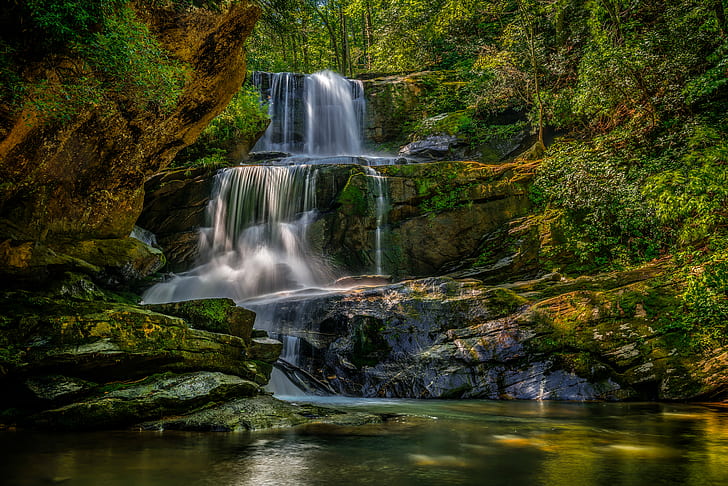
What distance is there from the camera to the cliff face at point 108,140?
22.7ft

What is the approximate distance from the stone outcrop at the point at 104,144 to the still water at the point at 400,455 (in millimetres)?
4040

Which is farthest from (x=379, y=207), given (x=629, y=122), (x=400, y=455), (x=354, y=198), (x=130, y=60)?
(x=400, y=455)

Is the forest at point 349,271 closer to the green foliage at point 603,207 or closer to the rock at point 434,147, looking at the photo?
the green foliage at point 603,207

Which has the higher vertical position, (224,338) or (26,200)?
(26,200)

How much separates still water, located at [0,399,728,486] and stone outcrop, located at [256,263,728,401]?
2114 mm

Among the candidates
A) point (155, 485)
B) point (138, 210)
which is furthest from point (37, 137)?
point (155, 485)

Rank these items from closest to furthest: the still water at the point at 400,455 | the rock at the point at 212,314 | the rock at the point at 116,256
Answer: the still water at the point at 400,455 → the rock at the point at 212,314 → the rock at the point at 116,256

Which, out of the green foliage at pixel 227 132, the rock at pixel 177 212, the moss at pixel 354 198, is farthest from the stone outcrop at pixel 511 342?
the green foliage at pixel 227 132

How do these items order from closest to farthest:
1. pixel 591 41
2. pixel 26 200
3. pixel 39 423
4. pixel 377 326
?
pixel 39 423
pixel 26 200
pixel 377 326
pixel 591 41

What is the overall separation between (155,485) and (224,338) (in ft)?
12.3

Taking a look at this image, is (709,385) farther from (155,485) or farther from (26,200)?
(26,200)

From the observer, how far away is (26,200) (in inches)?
299

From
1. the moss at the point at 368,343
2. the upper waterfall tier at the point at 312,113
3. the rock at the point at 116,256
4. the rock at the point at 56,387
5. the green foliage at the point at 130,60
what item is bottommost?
the moss at the point at 368,343

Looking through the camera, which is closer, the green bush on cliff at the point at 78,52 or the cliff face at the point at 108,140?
the green bush on cliff at the point at 78,52
